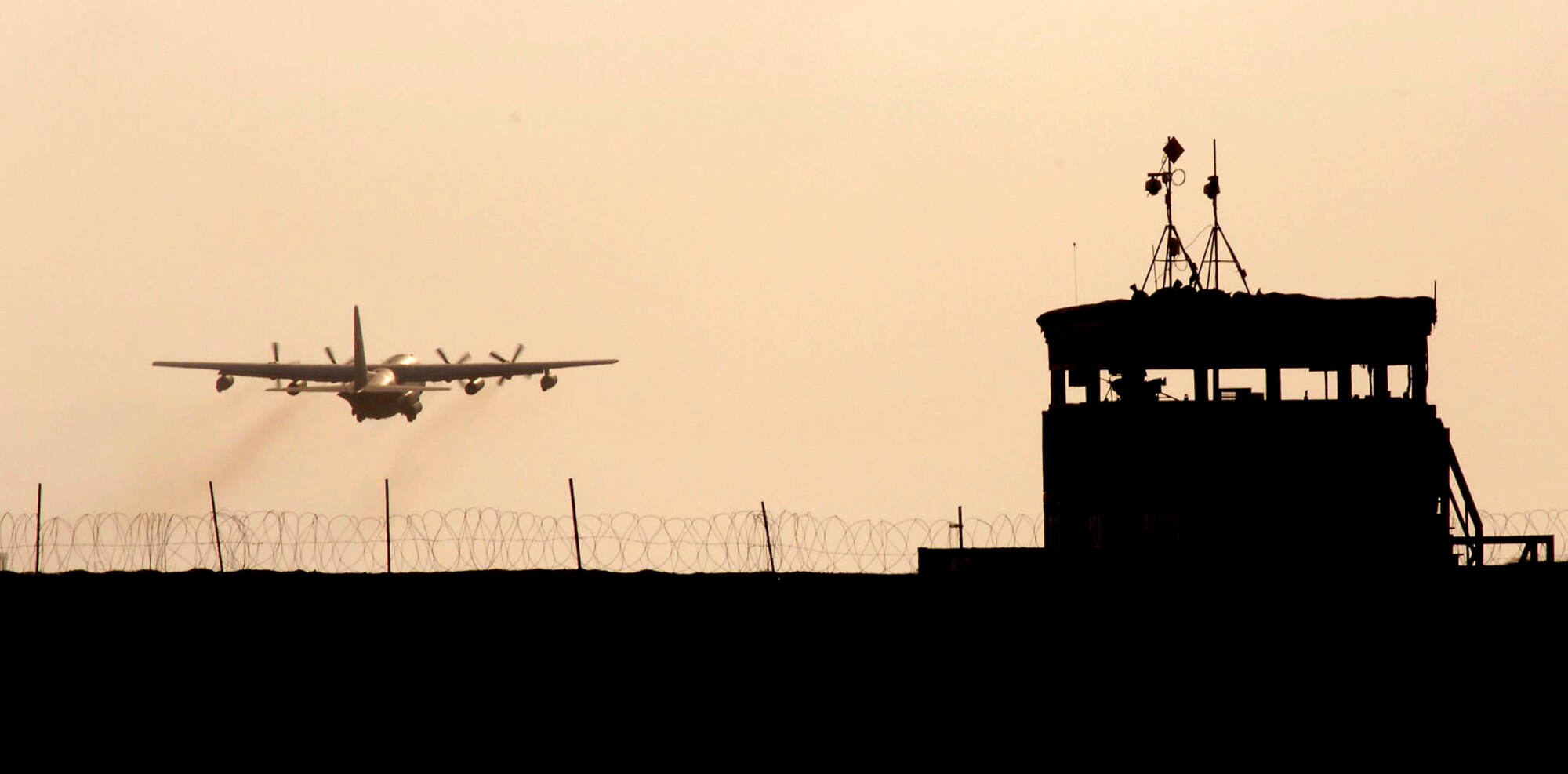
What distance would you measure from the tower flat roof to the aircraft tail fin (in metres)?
90.0

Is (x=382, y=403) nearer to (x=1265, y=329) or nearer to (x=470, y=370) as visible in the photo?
(x=470, y=370)

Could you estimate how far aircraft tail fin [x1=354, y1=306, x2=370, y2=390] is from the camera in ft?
415

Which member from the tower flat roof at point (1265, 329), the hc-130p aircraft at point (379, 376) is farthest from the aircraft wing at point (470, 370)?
the tower flat roof at point (1265, 329)

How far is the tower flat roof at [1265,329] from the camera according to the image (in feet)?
123

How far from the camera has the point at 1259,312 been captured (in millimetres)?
37500

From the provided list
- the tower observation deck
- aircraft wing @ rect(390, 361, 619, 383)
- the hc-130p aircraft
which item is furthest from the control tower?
aircraft wing @ rect(390, 361, 619, 383)

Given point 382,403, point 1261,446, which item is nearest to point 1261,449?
point 1261,446

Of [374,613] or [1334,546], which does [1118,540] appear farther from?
[374,613]

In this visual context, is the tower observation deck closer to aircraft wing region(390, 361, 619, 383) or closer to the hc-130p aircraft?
the hc-130p aircraft

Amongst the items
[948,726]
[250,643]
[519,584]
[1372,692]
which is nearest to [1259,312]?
[1372,692]

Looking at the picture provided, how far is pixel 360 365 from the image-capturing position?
130375mm

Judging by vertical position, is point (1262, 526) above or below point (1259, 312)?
below

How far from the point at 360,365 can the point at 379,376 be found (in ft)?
4.71

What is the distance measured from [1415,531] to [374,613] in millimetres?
16338
